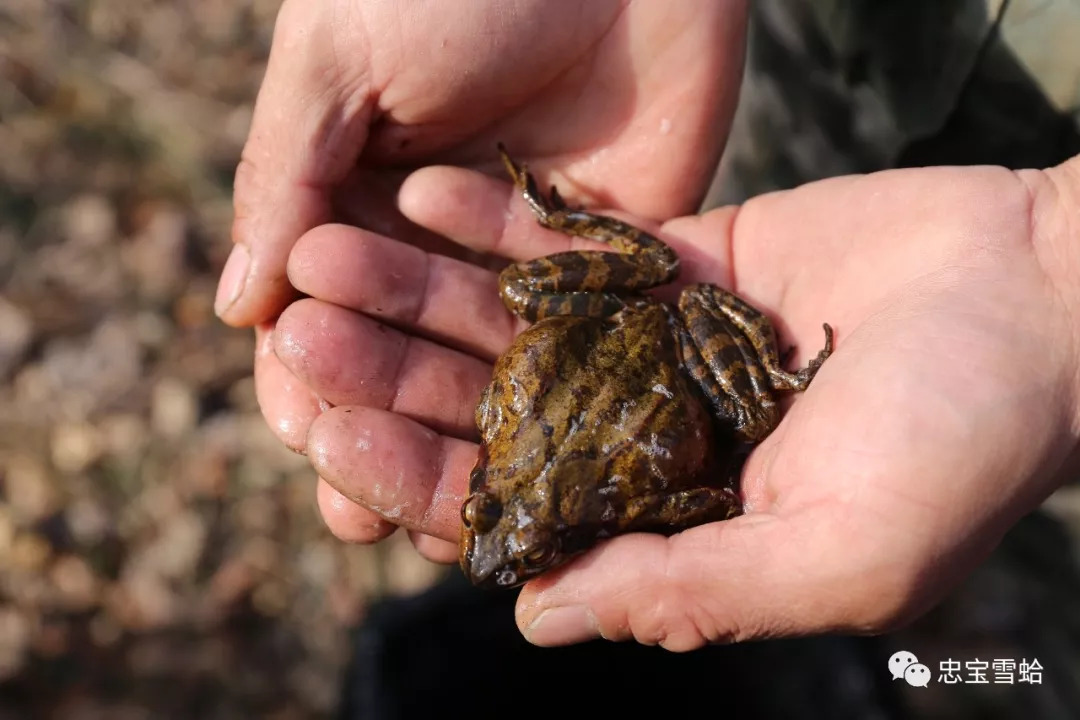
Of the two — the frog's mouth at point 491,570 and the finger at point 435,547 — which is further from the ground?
the frog's mouth at point 491,570

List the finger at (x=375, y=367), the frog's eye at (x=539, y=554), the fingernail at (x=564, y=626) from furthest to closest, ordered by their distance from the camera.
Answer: the finger at (x=375, y=367) < the frog's eye at (x=539, y=554) < the fingernail at (x=564, y=626)

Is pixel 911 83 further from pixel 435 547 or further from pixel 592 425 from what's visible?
pixel 435 547

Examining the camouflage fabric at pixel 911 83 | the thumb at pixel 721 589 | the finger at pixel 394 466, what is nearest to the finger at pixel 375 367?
the finger at pixel 394 466

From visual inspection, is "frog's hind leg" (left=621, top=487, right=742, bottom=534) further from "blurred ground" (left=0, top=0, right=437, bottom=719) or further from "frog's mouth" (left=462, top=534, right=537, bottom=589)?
"blurred ground" (left=0, top=0, right=437, bottom=719)

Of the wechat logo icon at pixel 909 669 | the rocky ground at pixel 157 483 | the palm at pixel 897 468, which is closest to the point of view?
the palm at pixel 897 468

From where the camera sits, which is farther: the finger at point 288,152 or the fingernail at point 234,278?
the fingernail at point 234,278

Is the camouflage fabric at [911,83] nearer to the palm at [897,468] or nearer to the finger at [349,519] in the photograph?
the palm at [897,468]

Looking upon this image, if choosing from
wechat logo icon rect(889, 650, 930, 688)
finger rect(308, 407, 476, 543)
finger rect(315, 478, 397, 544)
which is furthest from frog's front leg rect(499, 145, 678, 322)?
wechat logo icon rect(889, 650, 930, 688)

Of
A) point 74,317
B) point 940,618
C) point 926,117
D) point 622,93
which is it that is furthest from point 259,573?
point 926,117

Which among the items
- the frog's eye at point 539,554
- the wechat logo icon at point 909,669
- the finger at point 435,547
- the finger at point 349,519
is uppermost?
the frog's eye at point 539,554

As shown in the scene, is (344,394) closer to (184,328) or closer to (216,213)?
(184,328)
